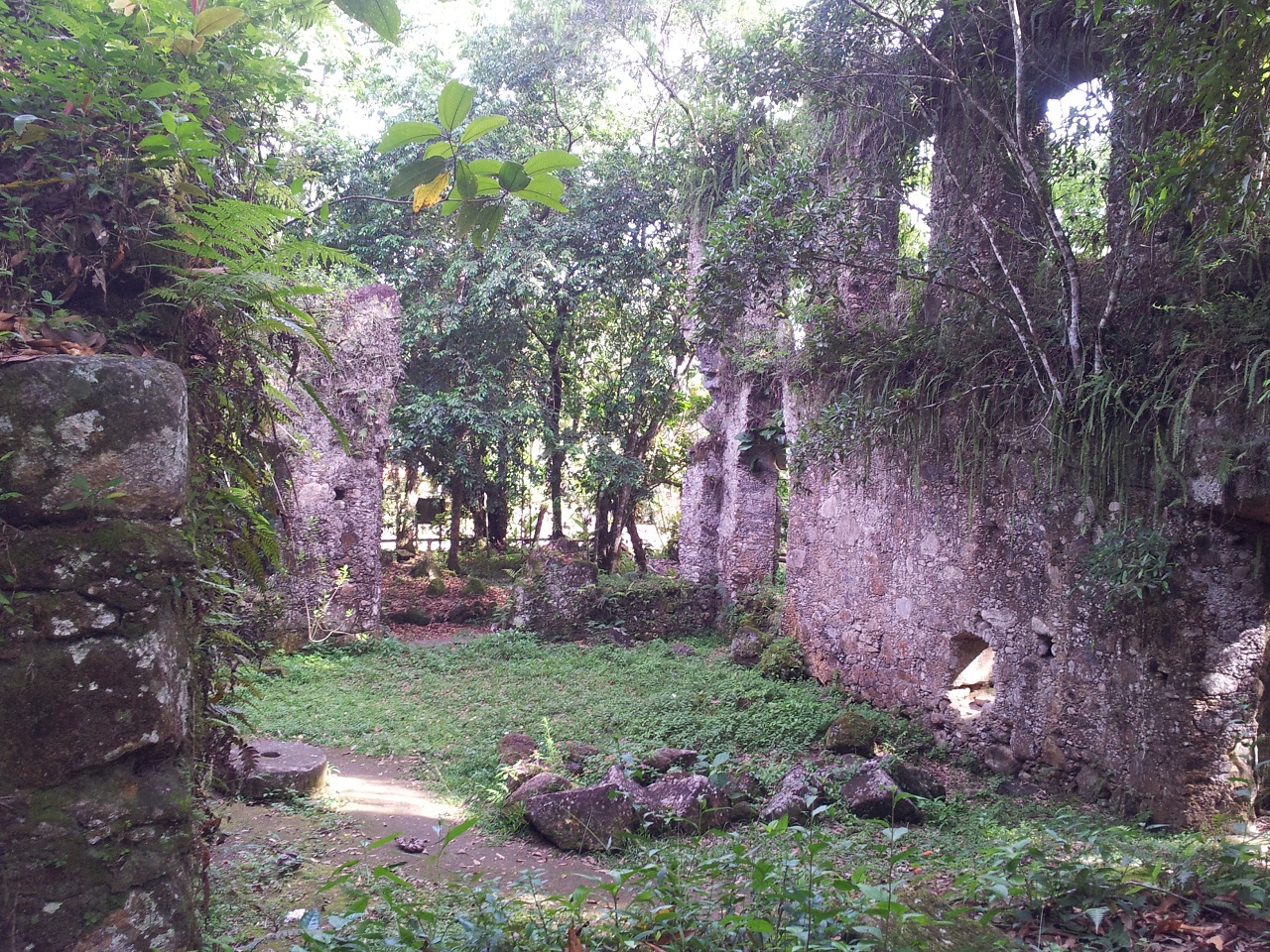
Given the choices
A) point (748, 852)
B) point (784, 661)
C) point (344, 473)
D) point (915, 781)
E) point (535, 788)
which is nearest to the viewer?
point (748, 852)

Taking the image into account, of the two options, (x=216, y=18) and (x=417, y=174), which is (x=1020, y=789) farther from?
(x=216, y=18)

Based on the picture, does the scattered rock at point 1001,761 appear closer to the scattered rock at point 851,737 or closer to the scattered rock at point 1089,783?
the scattered rock at point 1089,783

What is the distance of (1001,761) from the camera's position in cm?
569

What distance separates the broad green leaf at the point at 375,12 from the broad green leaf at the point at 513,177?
0.32m

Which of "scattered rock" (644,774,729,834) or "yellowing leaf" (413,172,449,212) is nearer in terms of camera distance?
"yellowing leaf" (413,172,449,212)

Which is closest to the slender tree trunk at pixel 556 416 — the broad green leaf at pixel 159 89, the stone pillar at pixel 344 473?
the stone pillar at pixel 344 473

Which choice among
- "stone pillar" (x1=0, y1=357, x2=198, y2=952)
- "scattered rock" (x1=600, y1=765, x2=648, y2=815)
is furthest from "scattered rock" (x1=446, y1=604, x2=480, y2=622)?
"stone pillar" (x1=0, y1=357, x2=198, y2=952)

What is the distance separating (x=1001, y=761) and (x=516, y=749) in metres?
3.60

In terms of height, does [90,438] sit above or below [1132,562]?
above

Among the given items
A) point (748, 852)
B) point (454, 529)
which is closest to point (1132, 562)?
point (748, 852)

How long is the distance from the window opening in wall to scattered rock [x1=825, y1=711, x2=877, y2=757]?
69 cm

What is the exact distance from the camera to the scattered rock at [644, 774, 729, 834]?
4895mm

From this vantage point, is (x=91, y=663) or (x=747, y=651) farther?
(x=747, y=651)

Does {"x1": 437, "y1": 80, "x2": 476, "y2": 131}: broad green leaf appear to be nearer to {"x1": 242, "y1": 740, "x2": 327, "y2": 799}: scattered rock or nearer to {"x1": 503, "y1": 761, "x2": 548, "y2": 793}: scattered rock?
{"x1": 242, "y1": 740, "x2": 327, "y2": 799}: scattered rock
